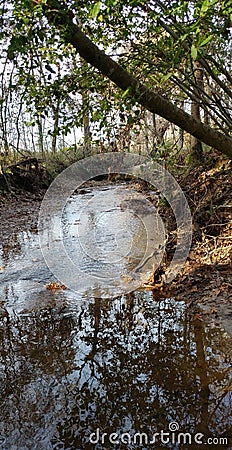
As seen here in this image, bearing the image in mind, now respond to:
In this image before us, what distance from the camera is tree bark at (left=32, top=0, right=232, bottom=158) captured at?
7.82ft

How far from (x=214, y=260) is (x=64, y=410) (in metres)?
2.60

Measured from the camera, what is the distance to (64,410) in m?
2.14

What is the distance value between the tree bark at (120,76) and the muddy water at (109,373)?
5.23ft

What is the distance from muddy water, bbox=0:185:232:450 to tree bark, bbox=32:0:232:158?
1.59 meters

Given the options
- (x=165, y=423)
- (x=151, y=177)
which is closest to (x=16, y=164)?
(x=151, y=177)

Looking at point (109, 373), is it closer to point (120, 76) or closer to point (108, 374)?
point (108, 374)

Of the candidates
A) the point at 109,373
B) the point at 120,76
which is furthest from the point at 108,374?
the point at 120,76

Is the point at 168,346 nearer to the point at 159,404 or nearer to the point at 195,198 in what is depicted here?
the point at 159,404

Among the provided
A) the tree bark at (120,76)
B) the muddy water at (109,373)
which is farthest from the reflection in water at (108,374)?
the tree bark at (120,76)

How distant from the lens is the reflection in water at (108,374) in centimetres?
202

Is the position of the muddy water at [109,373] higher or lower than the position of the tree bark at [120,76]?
lower

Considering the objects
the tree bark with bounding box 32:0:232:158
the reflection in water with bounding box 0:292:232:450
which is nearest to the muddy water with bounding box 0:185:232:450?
the reflection in water with bounding box 0:292:232:450

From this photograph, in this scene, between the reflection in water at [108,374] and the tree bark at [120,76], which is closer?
the reflection in water at [108,374]

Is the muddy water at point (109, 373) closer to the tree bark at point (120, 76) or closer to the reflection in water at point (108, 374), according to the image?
the reflection in water at point (108, 374)
